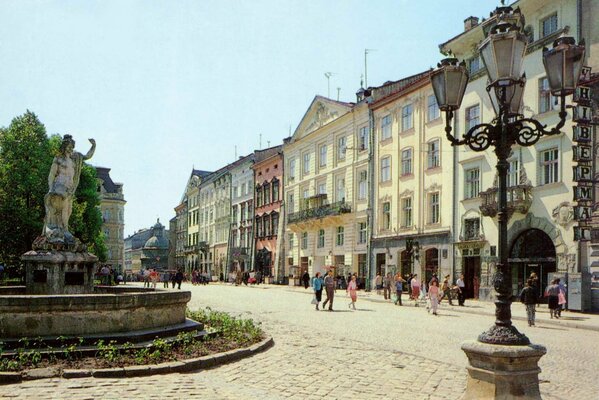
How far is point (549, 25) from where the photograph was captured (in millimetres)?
27625

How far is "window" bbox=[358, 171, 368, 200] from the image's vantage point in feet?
141

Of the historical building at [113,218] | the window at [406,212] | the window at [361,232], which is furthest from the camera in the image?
the historical building at [113,218]

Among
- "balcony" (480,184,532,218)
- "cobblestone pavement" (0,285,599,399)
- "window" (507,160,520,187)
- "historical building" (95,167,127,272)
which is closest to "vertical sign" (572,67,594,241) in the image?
"balcony" (480,184,532,218)

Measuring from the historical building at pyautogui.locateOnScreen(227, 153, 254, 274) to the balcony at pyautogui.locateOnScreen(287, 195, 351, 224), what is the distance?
11.7 meters

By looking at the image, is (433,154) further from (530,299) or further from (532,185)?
(530,299)

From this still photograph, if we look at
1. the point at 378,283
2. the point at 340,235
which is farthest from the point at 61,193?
the point at 340,235

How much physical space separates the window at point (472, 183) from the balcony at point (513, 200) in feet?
6.25

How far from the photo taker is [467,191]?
3278 cm

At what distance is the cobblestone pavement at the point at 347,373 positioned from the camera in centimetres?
805

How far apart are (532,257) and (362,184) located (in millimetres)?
16947

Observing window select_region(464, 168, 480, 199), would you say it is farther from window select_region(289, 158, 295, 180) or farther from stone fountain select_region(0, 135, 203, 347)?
Result: window select_region(289, 158, 295, 180)

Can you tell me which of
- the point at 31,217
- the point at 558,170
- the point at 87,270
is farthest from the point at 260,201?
Answer: the point at 87,270

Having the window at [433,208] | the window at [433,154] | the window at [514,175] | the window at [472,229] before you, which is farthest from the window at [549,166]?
the window at [433,208]

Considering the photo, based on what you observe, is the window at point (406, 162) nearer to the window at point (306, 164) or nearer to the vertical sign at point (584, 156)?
the vertical sign at point (584, 156)
